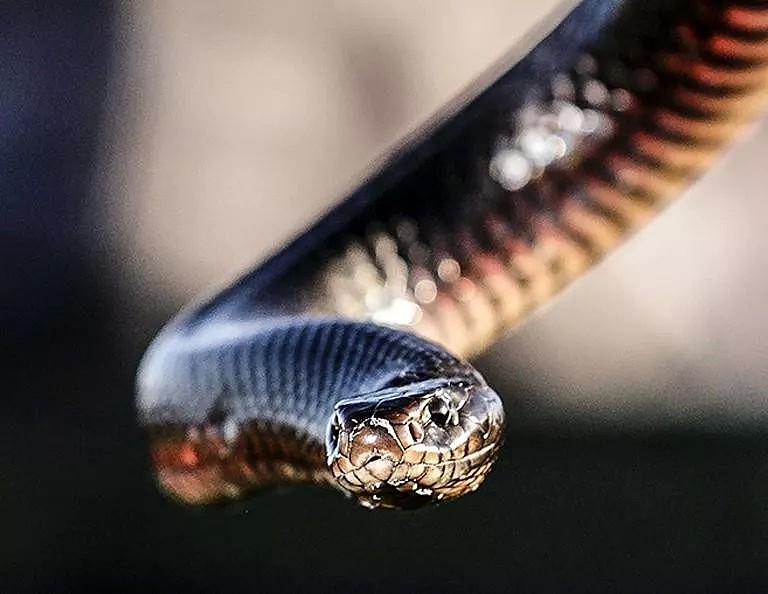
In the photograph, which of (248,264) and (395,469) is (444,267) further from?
(248,264)

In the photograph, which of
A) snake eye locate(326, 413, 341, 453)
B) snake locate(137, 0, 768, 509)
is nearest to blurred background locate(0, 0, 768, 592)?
snake locate(137, 0, 768, 509)

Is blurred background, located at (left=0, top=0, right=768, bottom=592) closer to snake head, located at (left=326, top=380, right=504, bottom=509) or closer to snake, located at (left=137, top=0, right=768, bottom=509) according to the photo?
snake, located at (left=137, top=0, right=768, bottom=509)

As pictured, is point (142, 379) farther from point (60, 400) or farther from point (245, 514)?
point (60, 400)

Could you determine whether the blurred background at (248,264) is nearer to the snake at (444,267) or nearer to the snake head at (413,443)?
the snake at (444,267)

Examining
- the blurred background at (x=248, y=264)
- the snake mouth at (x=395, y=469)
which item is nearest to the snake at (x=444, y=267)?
the snake mouth at (x=395, y=469)

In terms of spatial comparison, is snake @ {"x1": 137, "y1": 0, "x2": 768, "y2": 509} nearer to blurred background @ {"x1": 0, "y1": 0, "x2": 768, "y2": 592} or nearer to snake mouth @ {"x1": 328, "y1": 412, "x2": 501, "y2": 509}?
snake mouth @ {"x1": 328, "y1": 412, "x2": 501, "y2": 509}

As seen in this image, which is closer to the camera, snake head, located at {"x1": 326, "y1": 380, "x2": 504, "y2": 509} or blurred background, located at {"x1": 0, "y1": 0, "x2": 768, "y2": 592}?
snake head, located at {"x1": 326, "y1": 380, "x2": 504, "y2": 509}

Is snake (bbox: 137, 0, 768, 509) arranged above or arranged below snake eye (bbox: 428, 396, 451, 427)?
above
